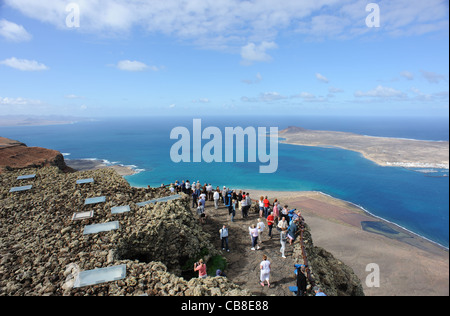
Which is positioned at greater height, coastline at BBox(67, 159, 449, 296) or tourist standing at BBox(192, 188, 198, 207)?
tourist standing at BBox(192, 188, 198, 207)

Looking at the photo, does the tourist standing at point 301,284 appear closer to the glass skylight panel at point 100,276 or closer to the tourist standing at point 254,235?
the tourist standing at point 254,235

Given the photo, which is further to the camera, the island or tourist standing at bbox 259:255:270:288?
the island

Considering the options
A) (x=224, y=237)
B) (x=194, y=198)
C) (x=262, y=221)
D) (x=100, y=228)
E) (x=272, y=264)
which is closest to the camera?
(x=100, y=228)

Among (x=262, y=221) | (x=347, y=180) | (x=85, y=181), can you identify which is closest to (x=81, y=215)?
(x=85, y=181)

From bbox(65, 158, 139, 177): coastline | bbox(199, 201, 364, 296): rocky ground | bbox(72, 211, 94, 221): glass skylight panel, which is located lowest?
bbox(65, 158, 139, 177): coastline

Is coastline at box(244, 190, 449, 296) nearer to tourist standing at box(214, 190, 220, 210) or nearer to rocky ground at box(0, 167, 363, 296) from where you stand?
rocky ground at box(0, 167, 363, 296)

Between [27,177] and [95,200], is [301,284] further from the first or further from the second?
[27,177]

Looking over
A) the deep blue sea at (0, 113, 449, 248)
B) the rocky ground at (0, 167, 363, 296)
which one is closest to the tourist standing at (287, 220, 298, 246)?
the rocky ground at (0, 167, 363, 296)
